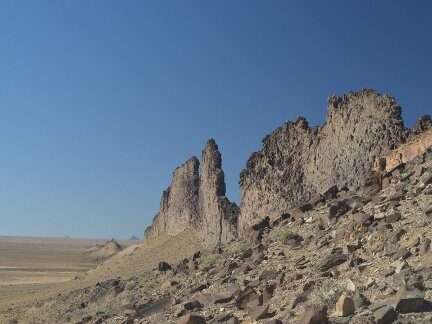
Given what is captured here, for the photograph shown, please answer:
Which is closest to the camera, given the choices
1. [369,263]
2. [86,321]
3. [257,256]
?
[369,263]

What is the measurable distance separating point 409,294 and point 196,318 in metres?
4.50

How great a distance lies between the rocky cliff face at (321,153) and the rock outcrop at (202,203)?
97.7 inches

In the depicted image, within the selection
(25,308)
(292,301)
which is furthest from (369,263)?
(25,308)

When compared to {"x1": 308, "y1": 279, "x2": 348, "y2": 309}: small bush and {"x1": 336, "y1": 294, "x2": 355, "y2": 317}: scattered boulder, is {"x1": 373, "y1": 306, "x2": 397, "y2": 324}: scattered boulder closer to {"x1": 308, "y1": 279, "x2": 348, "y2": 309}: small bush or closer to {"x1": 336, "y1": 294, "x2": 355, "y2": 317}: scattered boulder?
{"x1": 336, "y1": 294, "x2": 355, "y2": 317}: scattered boulder

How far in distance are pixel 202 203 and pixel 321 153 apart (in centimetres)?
1490

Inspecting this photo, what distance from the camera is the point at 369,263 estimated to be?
962 centimetres

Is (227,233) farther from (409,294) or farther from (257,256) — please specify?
(409,294)

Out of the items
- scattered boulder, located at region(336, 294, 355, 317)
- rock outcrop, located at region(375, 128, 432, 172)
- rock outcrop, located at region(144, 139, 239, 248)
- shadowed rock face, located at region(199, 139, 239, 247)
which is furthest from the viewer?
rock outcrop, located at region(144, 139, 239, 248)

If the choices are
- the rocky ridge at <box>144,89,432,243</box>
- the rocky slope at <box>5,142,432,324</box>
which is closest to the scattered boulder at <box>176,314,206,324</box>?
the rocky slope at <box>5,142,432,324</box>

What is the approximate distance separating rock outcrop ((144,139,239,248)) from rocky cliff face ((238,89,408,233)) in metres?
2.48

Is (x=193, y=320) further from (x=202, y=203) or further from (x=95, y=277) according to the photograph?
(x=95, y=277)

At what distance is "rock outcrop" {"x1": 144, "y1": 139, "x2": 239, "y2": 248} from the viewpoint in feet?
95.2

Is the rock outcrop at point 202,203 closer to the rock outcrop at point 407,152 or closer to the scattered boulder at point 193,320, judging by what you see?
the rock outcrop at point 407,152

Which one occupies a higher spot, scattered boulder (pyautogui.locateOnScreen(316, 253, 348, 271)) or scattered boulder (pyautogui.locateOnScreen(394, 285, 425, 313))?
scattered boulder (pyautogui.locateOnScreen(316, 253, 348, 271))
